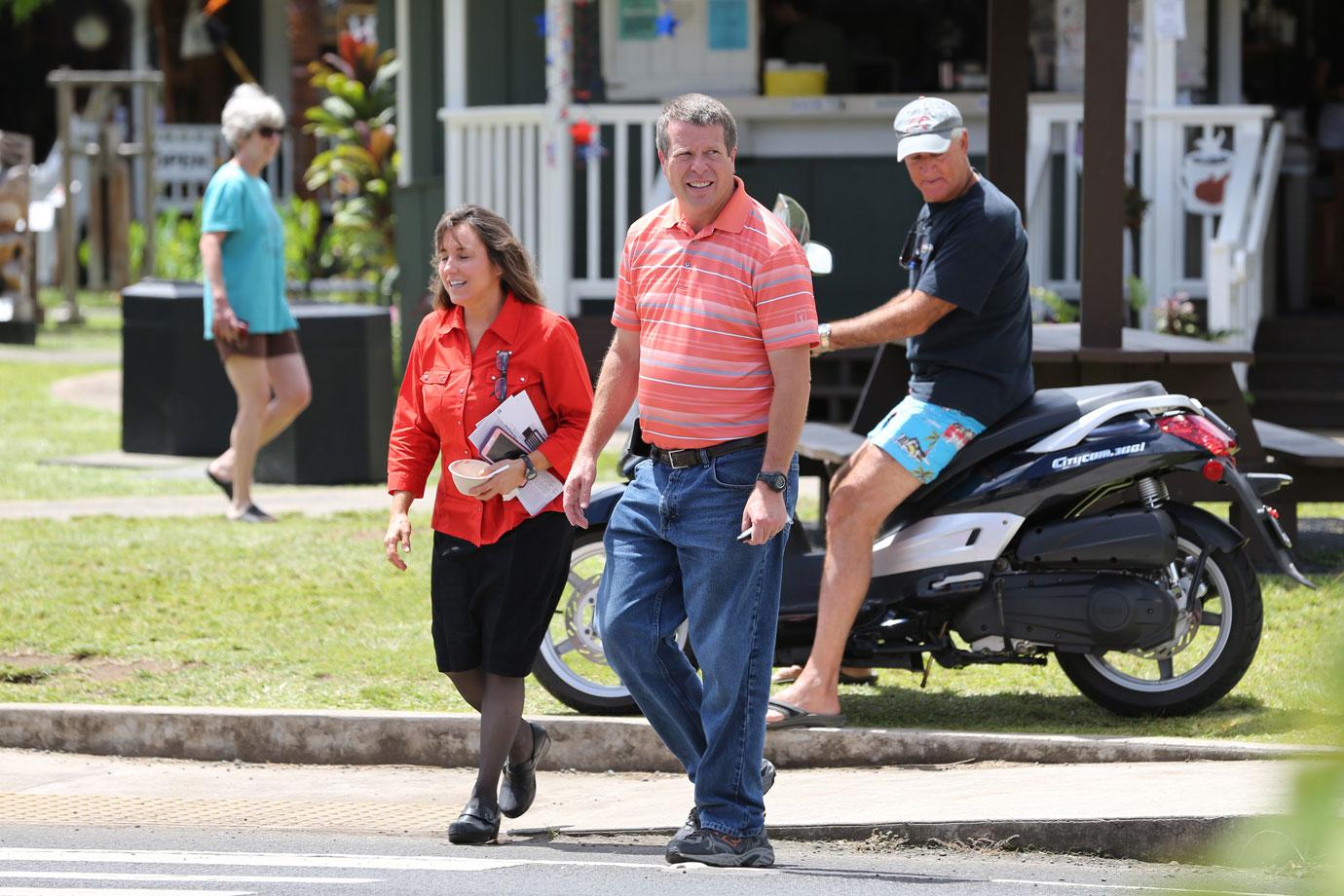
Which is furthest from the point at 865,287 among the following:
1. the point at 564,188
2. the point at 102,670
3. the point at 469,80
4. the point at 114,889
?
the point at 114,889

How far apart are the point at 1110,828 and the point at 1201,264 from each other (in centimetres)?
946

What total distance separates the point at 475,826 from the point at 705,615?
0.90 m

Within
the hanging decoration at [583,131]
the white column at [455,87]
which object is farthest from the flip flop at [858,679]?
the white column at [455,87]

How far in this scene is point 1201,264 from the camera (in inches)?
544

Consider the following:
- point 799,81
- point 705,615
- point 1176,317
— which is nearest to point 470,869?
point 705,615

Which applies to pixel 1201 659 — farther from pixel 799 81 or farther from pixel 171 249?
pixel 171 249

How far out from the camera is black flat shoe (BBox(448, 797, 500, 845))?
16.8 feet

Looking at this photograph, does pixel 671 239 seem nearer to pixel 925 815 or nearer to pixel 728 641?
pixel 728 641

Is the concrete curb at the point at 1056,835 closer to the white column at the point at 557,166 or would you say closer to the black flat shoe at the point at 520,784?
the black flat shoe at the point at 520,784

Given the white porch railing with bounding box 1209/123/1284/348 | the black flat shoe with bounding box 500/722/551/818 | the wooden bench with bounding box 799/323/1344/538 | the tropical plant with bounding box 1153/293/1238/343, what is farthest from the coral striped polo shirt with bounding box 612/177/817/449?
the tropical plant with bounding box 1153/293/1238/343

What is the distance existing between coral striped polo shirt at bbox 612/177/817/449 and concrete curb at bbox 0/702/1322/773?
1.57 m

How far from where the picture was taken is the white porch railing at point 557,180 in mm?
14000

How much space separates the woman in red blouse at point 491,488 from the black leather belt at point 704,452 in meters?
0.46

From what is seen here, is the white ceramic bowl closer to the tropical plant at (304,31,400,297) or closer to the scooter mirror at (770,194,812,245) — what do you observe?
the scooter mirror at (770,194,812,245)
